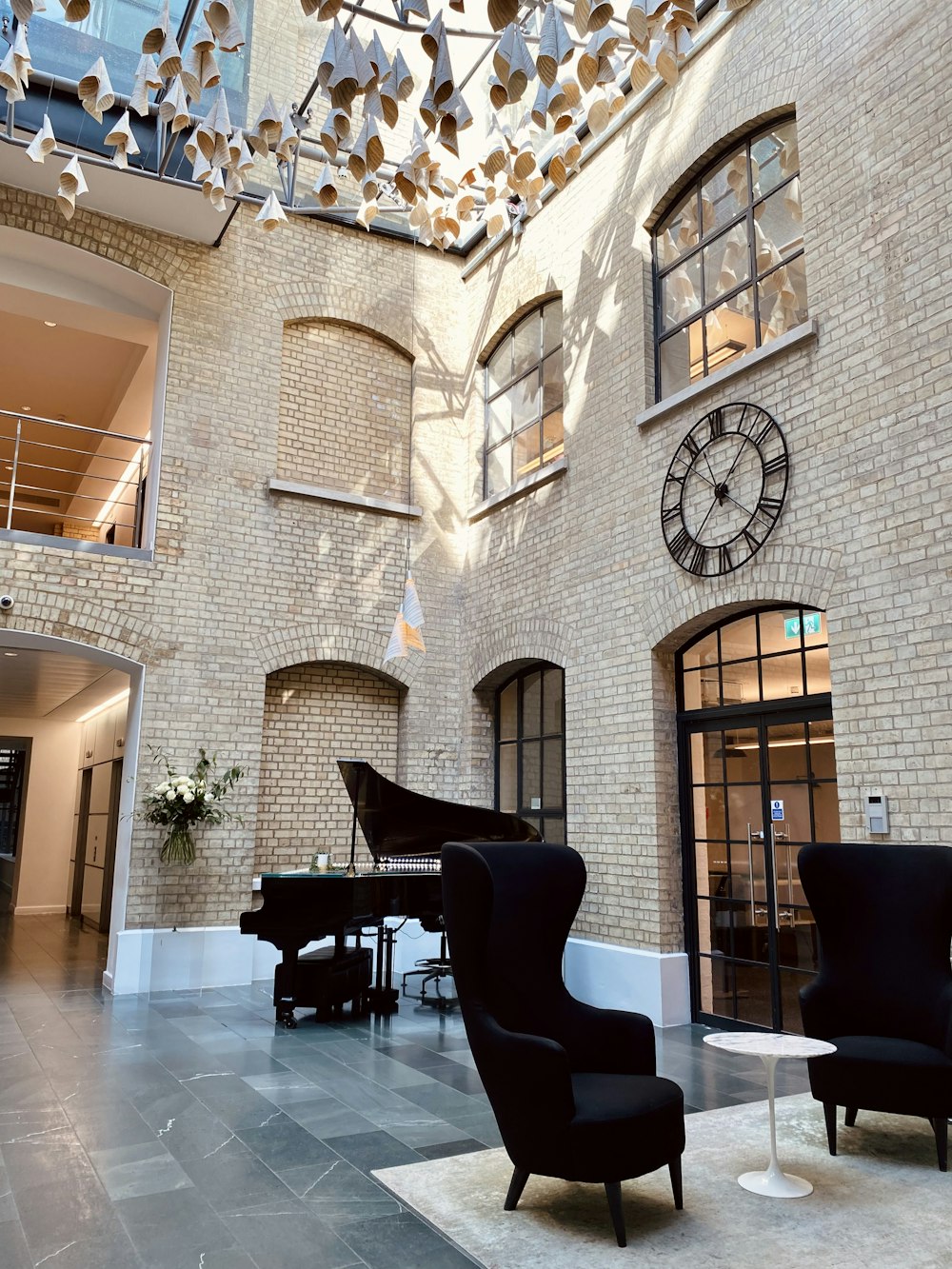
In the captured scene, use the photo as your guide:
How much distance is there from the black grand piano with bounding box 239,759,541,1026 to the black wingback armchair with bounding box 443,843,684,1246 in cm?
256

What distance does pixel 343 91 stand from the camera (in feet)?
14.2

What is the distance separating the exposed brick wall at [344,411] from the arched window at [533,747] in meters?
2.41

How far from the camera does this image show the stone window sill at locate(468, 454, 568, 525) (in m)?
8.40

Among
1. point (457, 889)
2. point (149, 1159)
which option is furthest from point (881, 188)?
point (149, 1159)

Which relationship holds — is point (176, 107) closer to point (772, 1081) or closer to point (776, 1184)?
point (772, 1081)

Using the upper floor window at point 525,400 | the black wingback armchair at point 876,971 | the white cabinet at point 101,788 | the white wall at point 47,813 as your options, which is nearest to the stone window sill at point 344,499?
the upper floor window at point 525,400

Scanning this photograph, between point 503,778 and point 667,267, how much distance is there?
4.81m

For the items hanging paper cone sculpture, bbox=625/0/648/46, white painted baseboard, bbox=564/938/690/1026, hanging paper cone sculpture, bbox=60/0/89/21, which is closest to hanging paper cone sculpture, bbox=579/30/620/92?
hanging paper cone sculpture, bbox=625/0/648/46

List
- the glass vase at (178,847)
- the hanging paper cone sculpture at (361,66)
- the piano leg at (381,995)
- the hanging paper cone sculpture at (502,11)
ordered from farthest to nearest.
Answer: the glass vase at (178,847), the piano leg at (381,995), the hanging paper cone sculpture at (361,66), the hanging paper cone sculpture at (502,11)

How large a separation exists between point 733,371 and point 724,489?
803 mm

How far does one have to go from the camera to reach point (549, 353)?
29.7 ft

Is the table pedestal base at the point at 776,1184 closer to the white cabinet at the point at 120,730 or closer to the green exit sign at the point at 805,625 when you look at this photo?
the green exit sign at the point at 805,625

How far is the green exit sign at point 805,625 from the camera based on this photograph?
20.1 feet

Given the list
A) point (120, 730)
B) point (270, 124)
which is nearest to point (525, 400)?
point (270, 124)
